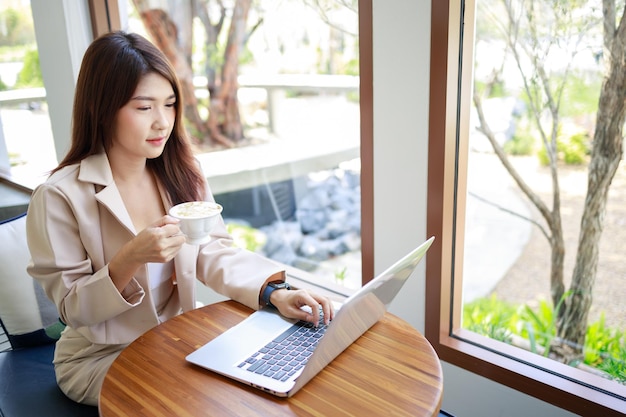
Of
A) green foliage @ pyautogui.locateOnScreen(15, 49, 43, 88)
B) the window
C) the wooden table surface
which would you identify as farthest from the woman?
green foliage @ pyautogui.locateOnScreen(15, 49, 43, 88)

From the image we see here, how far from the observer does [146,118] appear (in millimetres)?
1285

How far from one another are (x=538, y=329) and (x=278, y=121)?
60.1 inches

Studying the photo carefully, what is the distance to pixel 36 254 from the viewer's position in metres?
1.24

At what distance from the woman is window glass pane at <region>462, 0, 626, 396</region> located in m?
0.86

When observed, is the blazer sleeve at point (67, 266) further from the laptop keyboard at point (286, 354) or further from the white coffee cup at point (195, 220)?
the laptop keyboard at point (286, 354)

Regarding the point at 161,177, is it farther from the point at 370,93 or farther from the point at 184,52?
the point at 184,52

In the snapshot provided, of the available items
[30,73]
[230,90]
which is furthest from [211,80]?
[30,73]

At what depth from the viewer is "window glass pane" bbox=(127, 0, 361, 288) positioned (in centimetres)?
224

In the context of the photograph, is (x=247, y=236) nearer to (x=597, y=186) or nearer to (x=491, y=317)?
(x=491, y=317)

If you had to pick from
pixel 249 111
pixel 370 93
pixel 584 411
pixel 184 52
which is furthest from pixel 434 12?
pixel 184 52

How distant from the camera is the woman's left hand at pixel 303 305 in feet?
4.09

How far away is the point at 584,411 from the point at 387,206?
2.55ft

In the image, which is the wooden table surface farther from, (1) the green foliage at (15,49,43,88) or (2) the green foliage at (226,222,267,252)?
(1) the green foliage at (15,49,43,88)

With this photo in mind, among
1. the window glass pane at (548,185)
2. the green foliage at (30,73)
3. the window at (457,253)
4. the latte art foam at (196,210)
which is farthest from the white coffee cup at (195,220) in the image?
the green foliage at (30,73)
